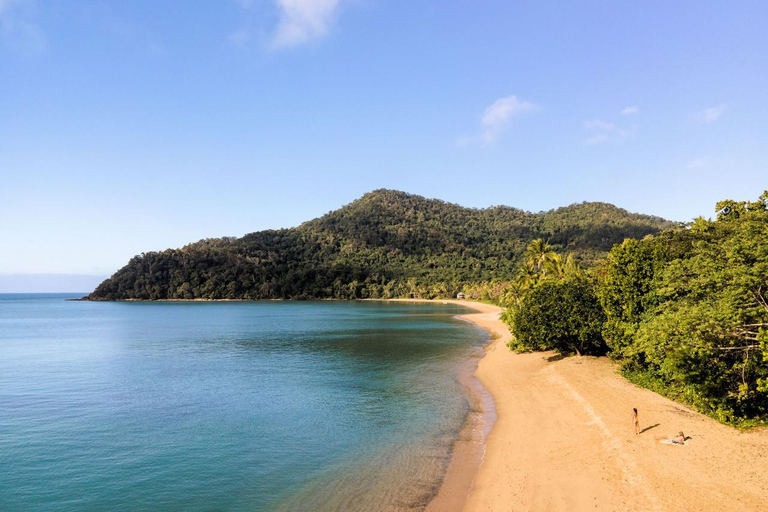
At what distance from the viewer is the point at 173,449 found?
1891 cm

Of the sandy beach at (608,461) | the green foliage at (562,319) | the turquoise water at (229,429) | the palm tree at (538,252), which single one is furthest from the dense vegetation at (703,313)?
the palm tree at (538,252)

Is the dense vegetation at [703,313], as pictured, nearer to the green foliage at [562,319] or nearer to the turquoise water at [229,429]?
the green foliage at [562,319]

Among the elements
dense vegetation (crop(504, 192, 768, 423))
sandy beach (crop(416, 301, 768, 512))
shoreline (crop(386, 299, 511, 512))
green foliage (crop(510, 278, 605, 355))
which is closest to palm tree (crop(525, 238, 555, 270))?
green foliage (crop(510, 278, 605, 355))

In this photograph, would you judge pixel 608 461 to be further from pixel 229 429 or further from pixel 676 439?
pixel 229 429

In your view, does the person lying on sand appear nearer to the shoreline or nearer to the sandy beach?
the sandy beach

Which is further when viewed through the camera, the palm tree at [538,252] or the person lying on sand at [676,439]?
the palm tree at [538,252]

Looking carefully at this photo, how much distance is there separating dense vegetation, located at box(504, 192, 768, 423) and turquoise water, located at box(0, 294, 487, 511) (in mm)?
10138

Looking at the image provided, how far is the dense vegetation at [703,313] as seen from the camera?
15.6 m

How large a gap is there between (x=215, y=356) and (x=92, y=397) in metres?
18.5

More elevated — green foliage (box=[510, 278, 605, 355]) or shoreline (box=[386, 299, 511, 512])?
green foliage (box=[510, 278, 605, 355])

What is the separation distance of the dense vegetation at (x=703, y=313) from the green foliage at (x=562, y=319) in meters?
3.00

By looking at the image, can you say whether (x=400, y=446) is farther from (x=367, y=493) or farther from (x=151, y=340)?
(x=151, y=340)

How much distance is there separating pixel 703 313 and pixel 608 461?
254 inches

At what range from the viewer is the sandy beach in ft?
40.7
